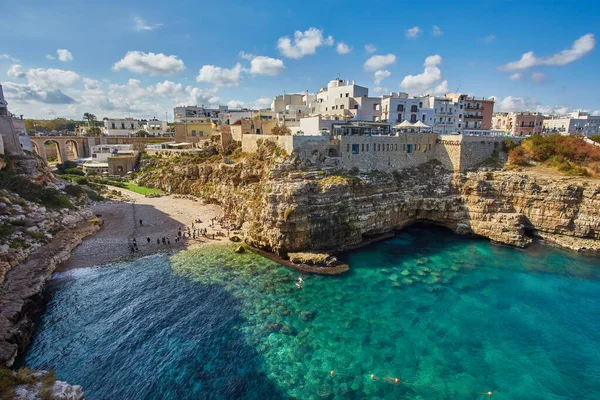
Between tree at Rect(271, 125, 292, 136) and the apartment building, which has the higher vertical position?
the apartment building

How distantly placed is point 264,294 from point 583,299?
27.1 metres

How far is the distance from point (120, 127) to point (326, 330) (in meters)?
96.1

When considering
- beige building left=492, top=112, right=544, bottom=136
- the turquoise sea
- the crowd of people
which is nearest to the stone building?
the crowd of people

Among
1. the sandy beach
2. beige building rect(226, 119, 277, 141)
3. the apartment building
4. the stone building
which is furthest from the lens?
the apartment building

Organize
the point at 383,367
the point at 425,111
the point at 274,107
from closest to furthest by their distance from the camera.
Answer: the point at 383,367 → the point at 425,111 → the point at 274,107

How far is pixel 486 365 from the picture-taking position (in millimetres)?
19312

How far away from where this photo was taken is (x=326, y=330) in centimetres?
2225

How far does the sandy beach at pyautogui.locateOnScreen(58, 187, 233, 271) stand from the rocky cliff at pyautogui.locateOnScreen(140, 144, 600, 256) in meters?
5.36

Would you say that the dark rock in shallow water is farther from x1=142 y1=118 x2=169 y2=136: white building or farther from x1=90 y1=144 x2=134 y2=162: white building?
x1=142 y1=118 x2=169 y2=136: white building

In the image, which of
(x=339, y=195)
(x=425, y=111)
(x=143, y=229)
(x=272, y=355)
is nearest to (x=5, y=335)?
(x=272, y=355)

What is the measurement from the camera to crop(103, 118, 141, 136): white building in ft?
294

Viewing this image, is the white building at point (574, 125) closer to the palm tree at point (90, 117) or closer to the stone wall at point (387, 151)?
the stone wall at point (387, 151)

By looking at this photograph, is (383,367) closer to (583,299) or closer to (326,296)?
(326,296)

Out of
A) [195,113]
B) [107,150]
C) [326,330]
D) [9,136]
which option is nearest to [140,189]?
[9,136]
